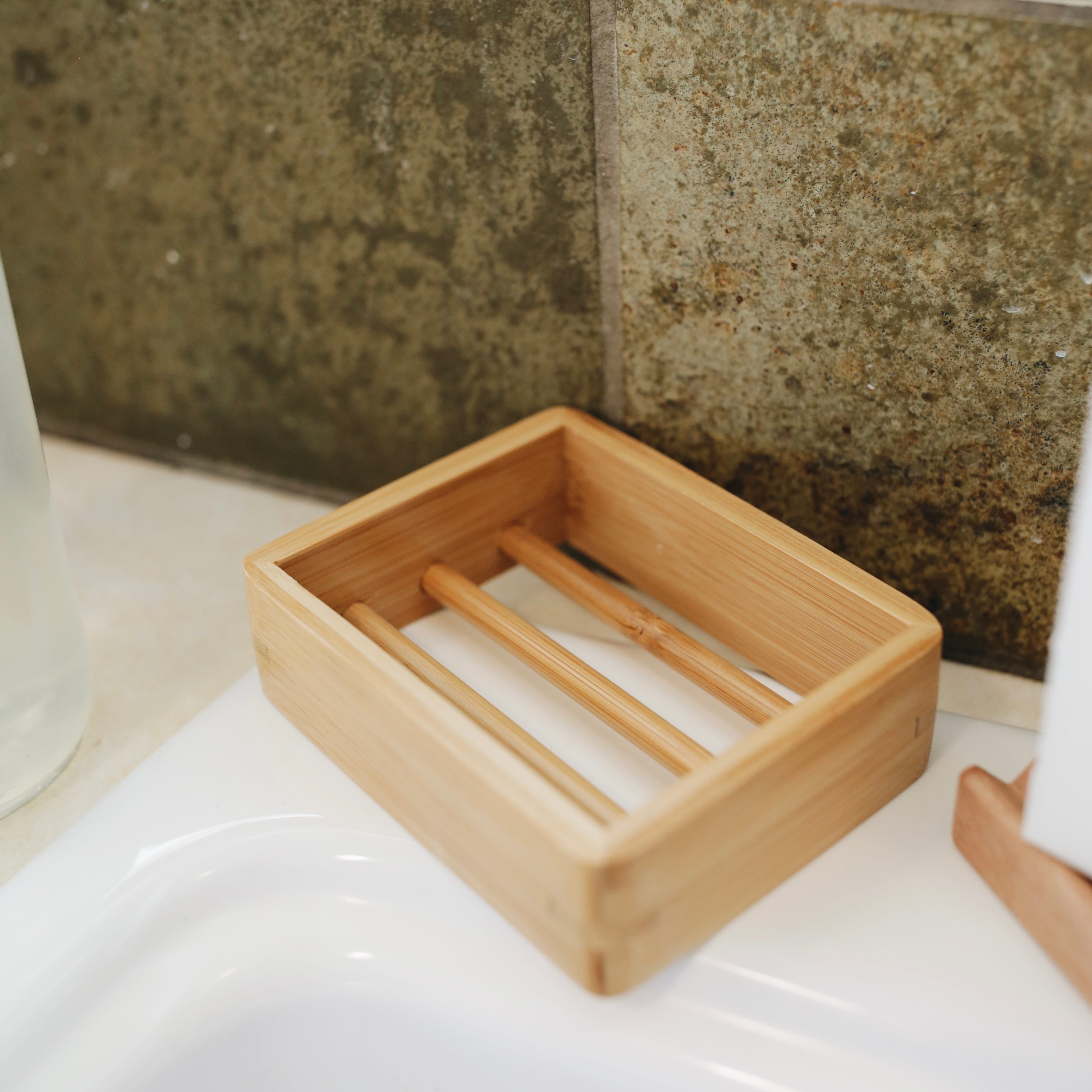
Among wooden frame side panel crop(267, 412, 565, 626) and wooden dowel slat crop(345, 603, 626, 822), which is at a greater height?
wooden frame side panel crop(267, 412, 565, 626)

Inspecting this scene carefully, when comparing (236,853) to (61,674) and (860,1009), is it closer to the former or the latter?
(61,674)

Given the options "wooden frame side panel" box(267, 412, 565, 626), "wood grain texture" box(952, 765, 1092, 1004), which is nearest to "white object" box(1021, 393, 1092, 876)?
"wood grain texture" box(952, 765, 1092, 1004)

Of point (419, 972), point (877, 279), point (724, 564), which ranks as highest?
point (877, 279)

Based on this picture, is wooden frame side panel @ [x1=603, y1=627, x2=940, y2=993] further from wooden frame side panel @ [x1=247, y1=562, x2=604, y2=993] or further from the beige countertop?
the beige countertop

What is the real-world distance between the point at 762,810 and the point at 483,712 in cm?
13

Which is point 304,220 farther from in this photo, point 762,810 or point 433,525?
point 762,810

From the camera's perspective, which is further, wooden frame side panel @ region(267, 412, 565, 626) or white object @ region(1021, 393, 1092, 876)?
wooden frame side panel @ region(267, 412, 565, 626)

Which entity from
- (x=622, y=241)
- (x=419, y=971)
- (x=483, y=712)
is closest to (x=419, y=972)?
(x=419, y=971)

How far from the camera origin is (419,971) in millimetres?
467

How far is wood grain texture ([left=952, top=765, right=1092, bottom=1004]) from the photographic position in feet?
1.37

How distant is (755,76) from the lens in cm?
48

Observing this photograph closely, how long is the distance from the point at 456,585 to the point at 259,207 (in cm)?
24

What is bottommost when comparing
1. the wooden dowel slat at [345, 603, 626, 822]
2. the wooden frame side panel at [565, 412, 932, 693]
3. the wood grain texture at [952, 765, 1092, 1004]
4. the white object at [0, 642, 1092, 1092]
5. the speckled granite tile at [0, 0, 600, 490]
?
the white object at [0, 642, 1092, 1092]

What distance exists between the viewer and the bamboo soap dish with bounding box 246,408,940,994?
16.1 inches
